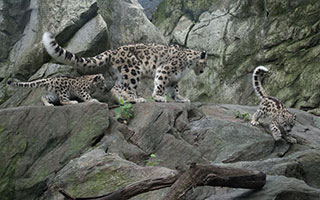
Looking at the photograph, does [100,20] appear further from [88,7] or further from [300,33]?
[300,33]

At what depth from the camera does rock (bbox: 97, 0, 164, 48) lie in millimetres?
13966

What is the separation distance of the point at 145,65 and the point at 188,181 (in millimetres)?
6246

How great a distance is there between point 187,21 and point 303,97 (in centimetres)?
638

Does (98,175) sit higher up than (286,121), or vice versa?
(98,175)

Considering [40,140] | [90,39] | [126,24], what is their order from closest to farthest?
1. [40,140]
2. [90,39]
3. [126,24]

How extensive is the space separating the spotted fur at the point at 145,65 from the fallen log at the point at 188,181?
5.27m

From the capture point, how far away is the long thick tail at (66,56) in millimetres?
8945

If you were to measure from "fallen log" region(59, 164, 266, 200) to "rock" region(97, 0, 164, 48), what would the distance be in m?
9.36

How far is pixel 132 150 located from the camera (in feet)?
27.0

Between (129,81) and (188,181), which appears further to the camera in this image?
(129,81)

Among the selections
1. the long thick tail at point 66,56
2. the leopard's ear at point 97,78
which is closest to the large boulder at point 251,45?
the long thick tail at point 66,56

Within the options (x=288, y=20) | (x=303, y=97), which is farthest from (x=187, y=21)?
(x=303, y=97)

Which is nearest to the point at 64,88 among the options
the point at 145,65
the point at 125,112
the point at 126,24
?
the point at 125,112

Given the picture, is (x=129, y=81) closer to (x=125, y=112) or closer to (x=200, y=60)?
(x=125, y=112)
